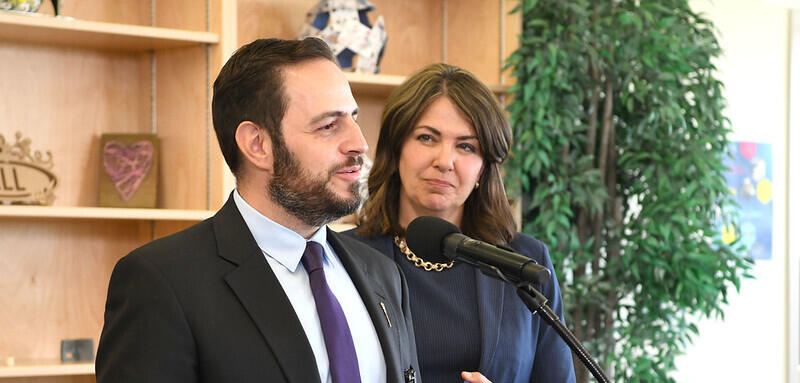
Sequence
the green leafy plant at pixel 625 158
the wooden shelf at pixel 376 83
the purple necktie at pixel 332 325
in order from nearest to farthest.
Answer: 1. the purple necktie at pixel 332 325
2. the wooden shelf at pixel 376 83
3. the green leafy plant at pixel 625 158

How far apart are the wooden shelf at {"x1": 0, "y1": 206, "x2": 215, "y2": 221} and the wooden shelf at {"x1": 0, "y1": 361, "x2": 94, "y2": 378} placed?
42 cm

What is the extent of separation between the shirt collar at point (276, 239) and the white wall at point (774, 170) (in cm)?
312

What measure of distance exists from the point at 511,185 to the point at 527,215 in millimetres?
197

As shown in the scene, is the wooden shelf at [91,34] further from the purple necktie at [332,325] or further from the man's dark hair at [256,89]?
the purple necktie at [332,325]

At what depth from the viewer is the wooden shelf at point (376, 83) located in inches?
120

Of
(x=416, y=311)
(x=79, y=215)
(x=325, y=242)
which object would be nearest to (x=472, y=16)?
(x=79, y=215)

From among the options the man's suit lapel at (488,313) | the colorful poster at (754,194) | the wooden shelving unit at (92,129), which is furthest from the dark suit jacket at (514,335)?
the colorful poster at (754,194)

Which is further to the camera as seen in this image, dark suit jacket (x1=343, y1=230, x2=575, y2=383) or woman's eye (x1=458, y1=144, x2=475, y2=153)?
woman's eye (x1=458, y1=144, x2=475, y2=153)

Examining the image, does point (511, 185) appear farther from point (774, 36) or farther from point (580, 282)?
point (774, 36)

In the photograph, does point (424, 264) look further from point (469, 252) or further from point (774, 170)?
point (774, 170)

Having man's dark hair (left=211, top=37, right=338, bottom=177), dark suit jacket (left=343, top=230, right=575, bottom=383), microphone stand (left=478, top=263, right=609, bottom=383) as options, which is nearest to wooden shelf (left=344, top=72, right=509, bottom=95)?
dark suit jacket (left=343, top=230, right=575, bottom=383)

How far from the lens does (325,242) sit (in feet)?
4.99

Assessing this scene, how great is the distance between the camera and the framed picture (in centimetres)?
287

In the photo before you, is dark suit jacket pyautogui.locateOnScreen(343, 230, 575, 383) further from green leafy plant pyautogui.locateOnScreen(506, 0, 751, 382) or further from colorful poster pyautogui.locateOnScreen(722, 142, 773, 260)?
colorful poster pyautogui.locateOnScreen(722, 142, 773, 260)
